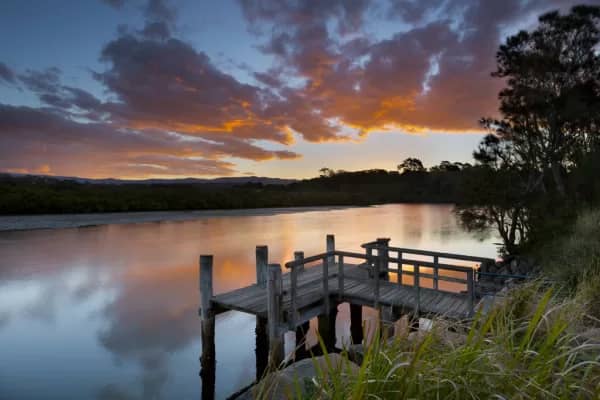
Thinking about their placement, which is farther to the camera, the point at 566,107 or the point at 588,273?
the point at 566,107

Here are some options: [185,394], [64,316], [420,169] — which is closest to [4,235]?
[64,316]

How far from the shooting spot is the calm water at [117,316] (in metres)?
8.57

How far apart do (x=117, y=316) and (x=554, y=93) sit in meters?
26.0

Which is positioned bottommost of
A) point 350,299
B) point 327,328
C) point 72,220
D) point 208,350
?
point 208,350

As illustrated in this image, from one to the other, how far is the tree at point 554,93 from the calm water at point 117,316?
7988mm

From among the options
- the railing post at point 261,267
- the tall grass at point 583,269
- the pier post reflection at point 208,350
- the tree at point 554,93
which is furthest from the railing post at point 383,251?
the tree at point 554,93

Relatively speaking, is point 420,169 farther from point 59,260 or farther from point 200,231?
point 59,260

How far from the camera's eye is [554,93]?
2084 centimetres

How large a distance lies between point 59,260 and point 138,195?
115 feet

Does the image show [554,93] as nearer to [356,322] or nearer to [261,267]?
[356,322]

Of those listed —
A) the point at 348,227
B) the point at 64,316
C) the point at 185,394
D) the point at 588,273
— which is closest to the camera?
the point at 588,273

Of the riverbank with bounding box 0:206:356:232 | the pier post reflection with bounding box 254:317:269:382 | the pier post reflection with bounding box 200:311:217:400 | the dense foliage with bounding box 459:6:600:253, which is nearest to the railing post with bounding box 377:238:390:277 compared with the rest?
the pier post reflection with bounding box 254:317:269:382

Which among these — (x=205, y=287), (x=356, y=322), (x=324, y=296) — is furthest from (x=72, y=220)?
(x=324, y=296)

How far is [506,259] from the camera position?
1767cm
